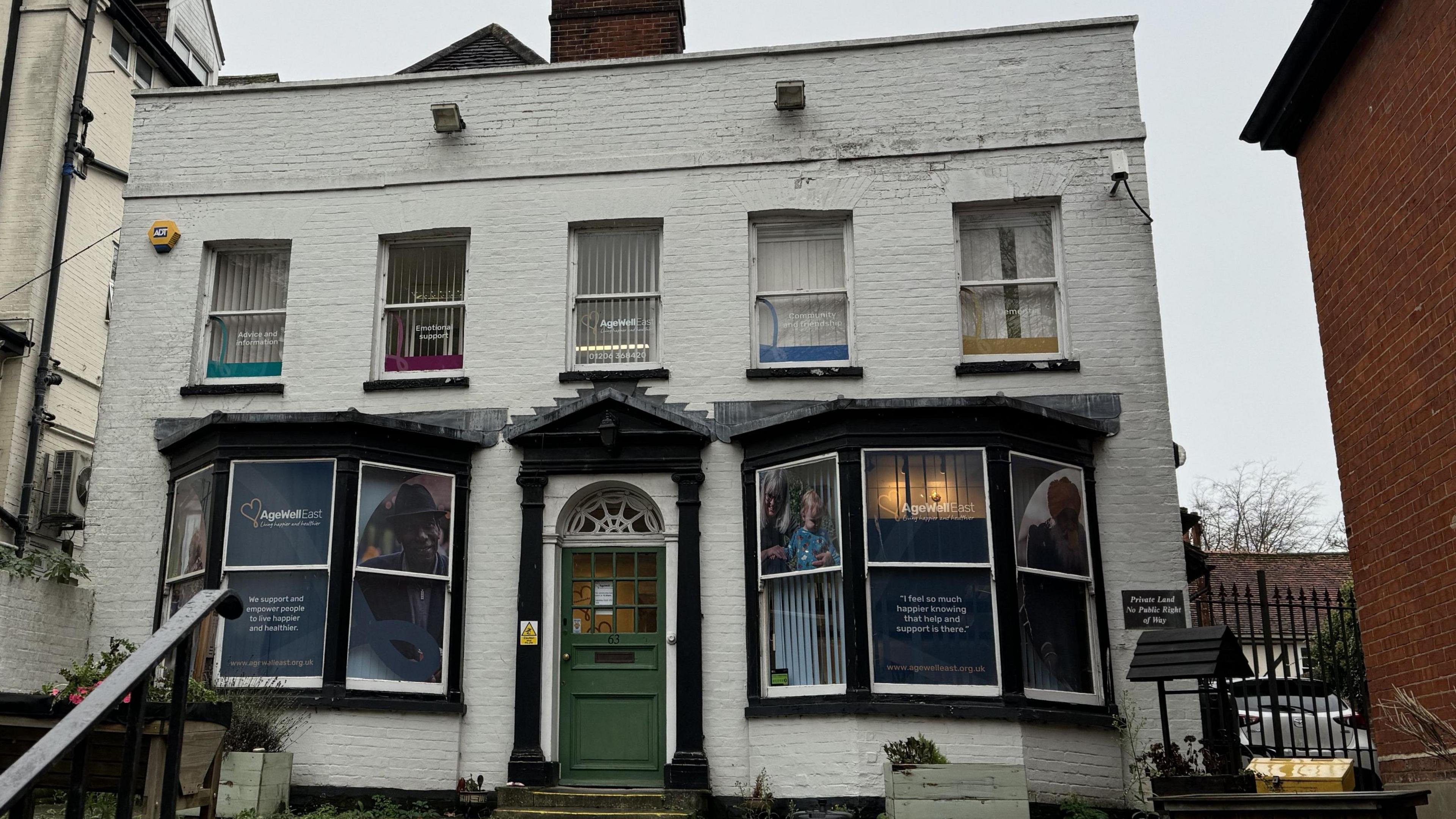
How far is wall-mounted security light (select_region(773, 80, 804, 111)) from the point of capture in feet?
41.5

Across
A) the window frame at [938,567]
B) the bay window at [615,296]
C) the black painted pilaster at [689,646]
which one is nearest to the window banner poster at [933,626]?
the window frame at [938,567]

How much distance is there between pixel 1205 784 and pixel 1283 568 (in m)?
19.2

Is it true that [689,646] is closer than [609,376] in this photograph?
Yes

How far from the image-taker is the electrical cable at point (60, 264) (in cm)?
1642

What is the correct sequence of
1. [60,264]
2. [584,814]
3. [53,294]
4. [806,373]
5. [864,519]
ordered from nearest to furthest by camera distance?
[584,814]
[864,519]
[806,373]
[53,294]
[60,264]

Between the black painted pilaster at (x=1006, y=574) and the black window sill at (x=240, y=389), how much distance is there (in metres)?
6.78

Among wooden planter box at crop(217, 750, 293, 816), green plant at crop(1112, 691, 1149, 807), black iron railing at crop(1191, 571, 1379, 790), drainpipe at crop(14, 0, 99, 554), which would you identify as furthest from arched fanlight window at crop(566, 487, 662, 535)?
drainpipe at crop(14, 0, 99, 554)

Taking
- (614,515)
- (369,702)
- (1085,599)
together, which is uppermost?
(614,515)

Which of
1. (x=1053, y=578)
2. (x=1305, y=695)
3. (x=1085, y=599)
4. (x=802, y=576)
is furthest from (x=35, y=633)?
(x=1305, y=695)

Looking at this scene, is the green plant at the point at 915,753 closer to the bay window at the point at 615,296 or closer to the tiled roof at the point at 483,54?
the bay window at the point at 615,296

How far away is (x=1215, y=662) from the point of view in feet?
30.1

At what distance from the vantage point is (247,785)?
10.6 m

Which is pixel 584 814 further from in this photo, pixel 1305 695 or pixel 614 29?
pixel 1305 695

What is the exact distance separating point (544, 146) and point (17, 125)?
8.31 meters
